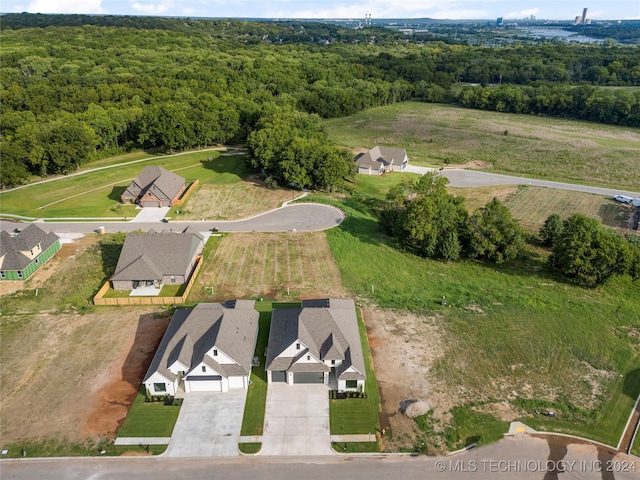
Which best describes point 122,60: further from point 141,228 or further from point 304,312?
point 304,312

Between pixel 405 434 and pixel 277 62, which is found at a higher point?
pixel 277 62

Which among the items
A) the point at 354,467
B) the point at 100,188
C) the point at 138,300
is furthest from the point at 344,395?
the point at 100,188

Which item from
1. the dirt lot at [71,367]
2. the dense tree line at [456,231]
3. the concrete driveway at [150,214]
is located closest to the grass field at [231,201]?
the concrete driveway at [150,214]

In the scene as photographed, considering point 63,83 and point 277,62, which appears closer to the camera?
point 63,83

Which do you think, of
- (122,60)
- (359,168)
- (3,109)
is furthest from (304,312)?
(122,60)

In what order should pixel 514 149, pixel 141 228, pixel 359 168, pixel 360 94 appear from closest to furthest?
1. pixel 141 228
2. pixel 359 168
3. pixel 514 149
4. pixel 360 94

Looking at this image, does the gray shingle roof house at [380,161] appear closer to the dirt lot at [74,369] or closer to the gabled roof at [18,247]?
the dirt lot at [74,369]

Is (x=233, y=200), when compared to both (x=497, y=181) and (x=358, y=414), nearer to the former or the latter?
(x=358, y=414)
